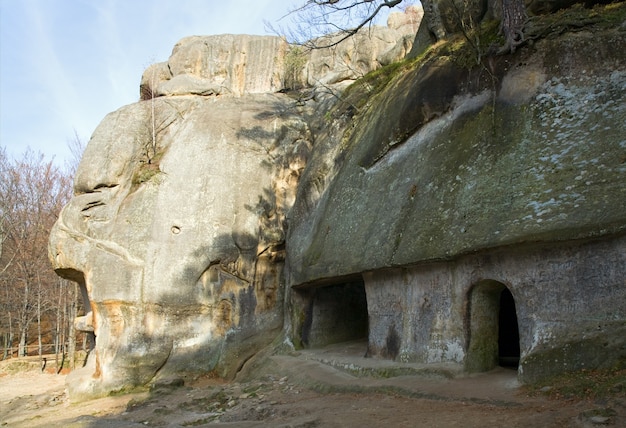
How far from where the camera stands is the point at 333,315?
13930mm

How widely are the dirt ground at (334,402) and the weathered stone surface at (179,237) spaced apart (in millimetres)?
1115

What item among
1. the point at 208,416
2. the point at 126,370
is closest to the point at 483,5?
the point at 208,416

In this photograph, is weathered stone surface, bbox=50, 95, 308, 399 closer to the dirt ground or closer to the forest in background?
the dirt ground

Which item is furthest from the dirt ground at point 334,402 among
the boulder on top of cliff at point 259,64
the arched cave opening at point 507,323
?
the boulder on top of cliff at point 259,64

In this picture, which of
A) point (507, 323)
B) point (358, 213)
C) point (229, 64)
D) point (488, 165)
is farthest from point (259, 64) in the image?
point (488, 165)

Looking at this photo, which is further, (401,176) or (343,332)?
A: (343,332)

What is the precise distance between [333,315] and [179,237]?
4676 mm

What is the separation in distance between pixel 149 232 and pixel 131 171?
2249mm

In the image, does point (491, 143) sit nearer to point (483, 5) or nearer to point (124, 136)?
point (483, 5)

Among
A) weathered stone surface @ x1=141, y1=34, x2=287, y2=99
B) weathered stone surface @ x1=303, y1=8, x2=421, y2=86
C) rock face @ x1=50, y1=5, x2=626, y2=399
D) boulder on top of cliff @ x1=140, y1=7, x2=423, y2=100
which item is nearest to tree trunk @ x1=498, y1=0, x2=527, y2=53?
rock face @ x1=50, y1=5, x2=626, y2=399

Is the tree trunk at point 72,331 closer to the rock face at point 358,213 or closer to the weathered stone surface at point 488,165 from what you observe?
the rock face at point 358,213

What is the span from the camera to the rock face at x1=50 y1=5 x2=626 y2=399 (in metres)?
7.15

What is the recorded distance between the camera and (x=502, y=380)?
7.52 meters

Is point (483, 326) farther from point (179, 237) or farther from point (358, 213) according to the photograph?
point (179, 237)
